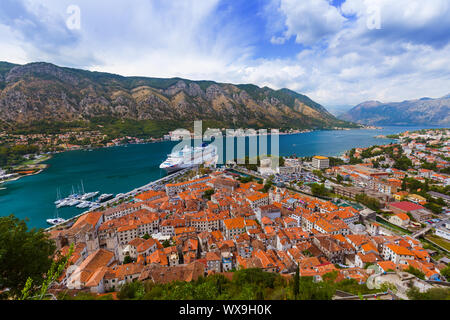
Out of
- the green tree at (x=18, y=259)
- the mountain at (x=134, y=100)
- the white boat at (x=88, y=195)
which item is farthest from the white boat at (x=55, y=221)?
the mountain at (x=134, y=100)

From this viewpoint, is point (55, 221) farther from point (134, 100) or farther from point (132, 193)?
point (134, 100)

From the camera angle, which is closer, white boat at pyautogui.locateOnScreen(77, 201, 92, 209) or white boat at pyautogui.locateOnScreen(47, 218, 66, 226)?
white boat at pyautogui.locateOnScreen(47, 218, 66, 226)

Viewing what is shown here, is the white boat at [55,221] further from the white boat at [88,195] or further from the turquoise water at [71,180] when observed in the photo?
the white boat at [88,195]

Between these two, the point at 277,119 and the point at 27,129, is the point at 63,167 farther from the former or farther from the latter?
the point at 277,119

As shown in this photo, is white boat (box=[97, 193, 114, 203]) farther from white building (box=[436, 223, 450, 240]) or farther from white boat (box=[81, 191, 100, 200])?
white building (box=[436, 223, 450, 240])

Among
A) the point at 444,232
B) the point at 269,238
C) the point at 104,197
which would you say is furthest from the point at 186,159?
the point at 444,232

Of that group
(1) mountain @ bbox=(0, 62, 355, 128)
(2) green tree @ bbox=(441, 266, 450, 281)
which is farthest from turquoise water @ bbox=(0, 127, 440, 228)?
(1) mountain @ bbox=(0, 62, 355, 128)
